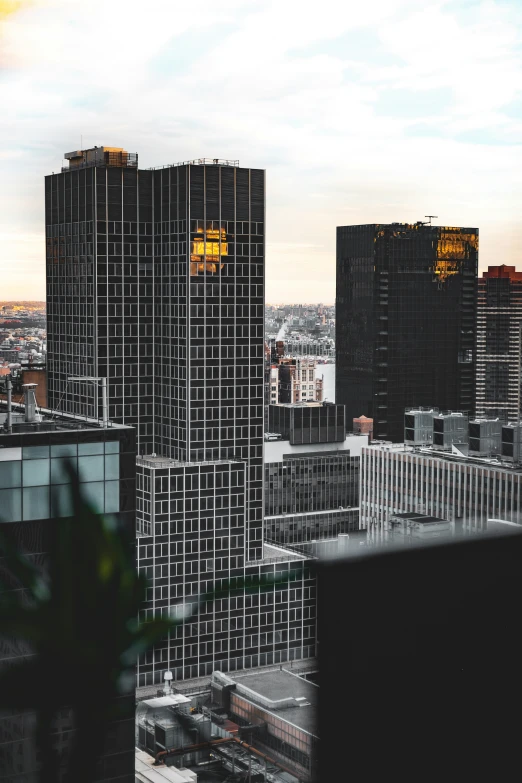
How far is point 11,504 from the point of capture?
8055mm

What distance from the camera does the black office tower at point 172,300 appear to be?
70.5ft

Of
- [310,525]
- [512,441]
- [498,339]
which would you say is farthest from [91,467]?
[498,339]

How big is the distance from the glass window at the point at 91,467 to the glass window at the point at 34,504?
40 centimetres

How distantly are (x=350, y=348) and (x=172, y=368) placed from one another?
22.2 m

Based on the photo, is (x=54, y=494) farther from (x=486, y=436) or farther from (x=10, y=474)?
(x=486, y=436)

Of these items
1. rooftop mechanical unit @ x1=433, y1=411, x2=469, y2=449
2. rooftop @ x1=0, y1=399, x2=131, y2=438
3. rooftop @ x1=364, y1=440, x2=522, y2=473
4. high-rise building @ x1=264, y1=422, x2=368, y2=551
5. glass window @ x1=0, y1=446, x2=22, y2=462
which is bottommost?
high-rise building @ x1=264, y1=422, x2=368, y2=551

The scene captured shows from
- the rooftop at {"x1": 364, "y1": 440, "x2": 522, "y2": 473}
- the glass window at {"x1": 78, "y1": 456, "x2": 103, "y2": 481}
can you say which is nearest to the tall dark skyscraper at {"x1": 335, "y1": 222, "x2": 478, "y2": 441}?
the rooftop at {"x1": 364, "y1": 440, "x2": 522, "y2": 473}

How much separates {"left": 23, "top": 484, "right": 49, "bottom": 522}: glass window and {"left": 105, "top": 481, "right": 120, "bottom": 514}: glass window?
48 centimetres

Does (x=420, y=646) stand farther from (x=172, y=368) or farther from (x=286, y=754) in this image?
(x=172, y=368)

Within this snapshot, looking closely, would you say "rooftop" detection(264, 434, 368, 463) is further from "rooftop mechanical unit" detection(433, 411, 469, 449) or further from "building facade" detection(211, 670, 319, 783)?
"building facade" detection(211, 670, 319, 783)

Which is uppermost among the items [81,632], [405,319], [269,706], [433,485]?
[405,319]

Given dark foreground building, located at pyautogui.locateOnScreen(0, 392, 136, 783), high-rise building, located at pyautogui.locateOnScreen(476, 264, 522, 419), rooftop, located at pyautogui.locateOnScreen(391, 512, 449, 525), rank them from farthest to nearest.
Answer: high-rise building, located at pyautogui.locateOnScreen(476, 264, 522, 419) → rooftop, located at pyautogui.locateOnScreen(391, 512, 449, 525) → dark foreground building, located at pyautogui.locateOnScreen(0, 392, 136, 783)

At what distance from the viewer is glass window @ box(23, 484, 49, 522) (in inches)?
319

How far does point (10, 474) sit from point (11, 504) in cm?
32
